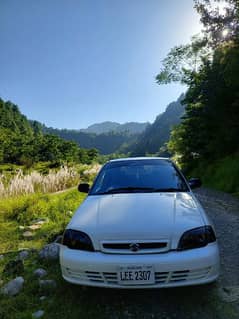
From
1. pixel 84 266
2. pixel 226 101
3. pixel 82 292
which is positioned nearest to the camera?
pixel 84 266

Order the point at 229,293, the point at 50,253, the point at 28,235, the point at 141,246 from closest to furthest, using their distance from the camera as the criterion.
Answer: the point at 141,246, the point at 229,293, the point at 50,253, the point at 28,235

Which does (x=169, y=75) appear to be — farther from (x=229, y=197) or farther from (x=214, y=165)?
(x=229, y=197)

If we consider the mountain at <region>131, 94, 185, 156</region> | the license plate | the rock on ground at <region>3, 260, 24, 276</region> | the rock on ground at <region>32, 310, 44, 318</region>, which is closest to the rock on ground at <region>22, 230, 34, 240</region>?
the rock on ground at <region>3, 260, 24, 276</region>

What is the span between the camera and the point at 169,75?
57.6 feet

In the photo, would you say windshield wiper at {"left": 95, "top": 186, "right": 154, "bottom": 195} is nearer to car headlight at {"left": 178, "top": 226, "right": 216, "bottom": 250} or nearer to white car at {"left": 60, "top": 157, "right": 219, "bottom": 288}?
white car at {"left": 60, "top": 157, "right": 219, "bottom": 288}

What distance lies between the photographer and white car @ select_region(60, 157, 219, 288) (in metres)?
2.11

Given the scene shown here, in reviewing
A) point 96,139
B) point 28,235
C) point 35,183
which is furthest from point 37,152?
point 96,139

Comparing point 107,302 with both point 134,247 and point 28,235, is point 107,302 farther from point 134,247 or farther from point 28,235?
point 28,235

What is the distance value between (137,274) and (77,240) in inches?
24.8

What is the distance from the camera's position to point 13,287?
271 centimetres

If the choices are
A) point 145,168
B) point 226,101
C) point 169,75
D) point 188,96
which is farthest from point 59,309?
point 169,75

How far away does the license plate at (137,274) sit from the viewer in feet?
6.86

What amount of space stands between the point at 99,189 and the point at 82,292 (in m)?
1.24

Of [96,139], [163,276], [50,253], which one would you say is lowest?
[50,253]
